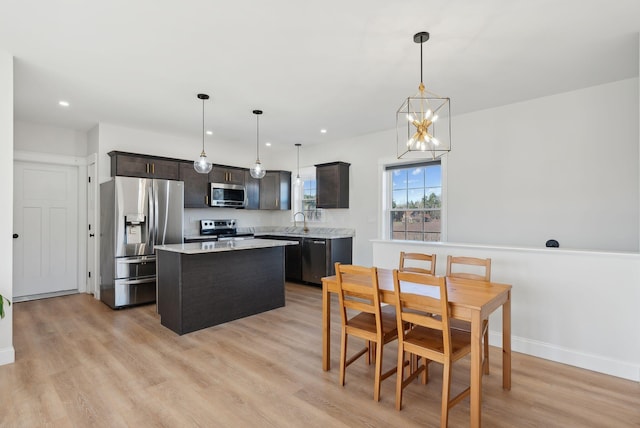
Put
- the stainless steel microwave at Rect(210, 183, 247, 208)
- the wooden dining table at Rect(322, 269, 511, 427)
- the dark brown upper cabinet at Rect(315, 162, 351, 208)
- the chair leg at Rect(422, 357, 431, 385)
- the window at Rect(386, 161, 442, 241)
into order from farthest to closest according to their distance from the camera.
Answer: the stainless steel microwave at Rect(210, 183, 247, 208), the dark brown upper cabinet at Rect(315, 162, 351, 208), the window at Rect(386, 161, 442, 241), the chair leg at Rect(422, 357, 431, 385), the wooden dining table at Rect(322, 269, 511, 427)

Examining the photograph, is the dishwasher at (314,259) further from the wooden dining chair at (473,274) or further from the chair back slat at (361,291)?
the chair back slat at (361,291)

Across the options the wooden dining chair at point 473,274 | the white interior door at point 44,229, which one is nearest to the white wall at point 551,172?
the wooden dining chair at point 473,274

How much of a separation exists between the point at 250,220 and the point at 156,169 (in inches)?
87.3

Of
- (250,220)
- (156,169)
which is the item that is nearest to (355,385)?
(156,169)

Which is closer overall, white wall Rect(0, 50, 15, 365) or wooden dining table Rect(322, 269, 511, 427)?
wooden dining table Rect(322, 269, 511, 427)

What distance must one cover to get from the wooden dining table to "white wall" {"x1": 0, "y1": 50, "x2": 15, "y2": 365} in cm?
273

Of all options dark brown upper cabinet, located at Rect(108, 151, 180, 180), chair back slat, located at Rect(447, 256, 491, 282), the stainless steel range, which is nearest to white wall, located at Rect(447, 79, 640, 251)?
chair back slat, located at Rect(447, 256, 491, 282)

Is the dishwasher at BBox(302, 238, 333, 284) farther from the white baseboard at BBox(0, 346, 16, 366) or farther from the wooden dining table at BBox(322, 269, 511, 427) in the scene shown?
the white baseboard at BBox(0, 346, 16, 366)

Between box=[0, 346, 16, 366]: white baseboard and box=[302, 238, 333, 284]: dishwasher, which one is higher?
box=[302, 238, 333, 284]: dishwasher

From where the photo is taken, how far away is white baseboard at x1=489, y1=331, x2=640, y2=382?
8.47 ft

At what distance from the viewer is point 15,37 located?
8.65 feet

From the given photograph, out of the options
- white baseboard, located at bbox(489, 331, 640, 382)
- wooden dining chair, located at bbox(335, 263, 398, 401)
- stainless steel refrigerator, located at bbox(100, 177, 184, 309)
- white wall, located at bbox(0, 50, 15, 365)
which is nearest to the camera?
wooden dining chair, located at bbox(335, 263, 398, 401)

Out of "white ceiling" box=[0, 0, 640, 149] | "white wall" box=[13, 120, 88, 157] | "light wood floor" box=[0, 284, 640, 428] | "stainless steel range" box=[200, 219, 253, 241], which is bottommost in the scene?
"light wood floor" box=[0, 284, 640, 428]

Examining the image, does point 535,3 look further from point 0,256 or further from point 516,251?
point 0,256
